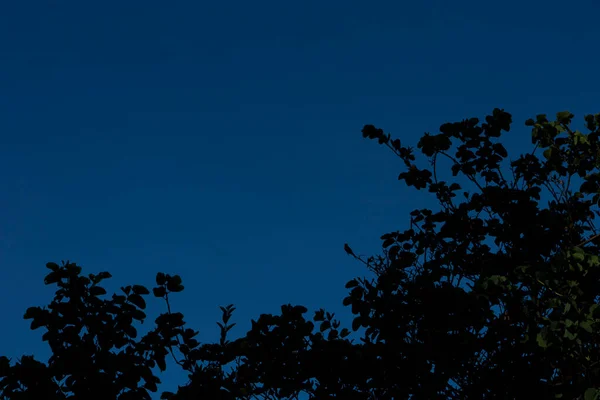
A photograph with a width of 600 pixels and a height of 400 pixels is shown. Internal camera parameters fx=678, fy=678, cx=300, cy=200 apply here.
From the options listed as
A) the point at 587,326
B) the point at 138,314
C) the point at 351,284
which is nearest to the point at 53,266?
the point at 138,314

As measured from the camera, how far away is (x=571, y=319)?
6.83 metres

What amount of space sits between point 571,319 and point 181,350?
13.6 feet

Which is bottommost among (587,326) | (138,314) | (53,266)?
(587,326)

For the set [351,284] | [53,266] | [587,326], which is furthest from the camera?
[351,284]

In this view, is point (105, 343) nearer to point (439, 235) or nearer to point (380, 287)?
point (380, 287)

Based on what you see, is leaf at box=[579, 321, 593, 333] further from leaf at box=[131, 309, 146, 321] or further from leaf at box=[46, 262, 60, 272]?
leaf at box=[46, 262, 60, 272]

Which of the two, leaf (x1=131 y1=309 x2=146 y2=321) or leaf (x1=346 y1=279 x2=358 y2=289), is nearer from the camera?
leaf (x1=131 y1=309 x2=146 y2=321)

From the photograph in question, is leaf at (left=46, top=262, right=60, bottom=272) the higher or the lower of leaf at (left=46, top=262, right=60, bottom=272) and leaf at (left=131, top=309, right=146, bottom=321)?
the higher

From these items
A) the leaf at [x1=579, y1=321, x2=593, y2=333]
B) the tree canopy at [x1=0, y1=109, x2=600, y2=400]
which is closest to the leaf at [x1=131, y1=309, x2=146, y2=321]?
the tree canopy at [x1=0, y1=109, x2=600, y2=400]

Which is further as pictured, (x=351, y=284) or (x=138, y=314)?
(x=351, y=284)

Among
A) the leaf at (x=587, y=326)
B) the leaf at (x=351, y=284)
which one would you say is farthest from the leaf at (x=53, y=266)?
the leaf at (x=587, y=326)

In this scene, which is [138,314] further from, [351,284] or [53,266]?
[351,284]

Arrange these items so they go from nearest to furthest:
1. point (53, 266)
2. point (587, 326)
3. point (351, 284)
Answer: point (587, 326) < point (53, 266) < point (351, 284)

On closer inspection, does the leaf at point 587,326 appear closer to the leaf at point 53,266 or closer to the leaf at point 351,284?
the leaf at point 351,284
